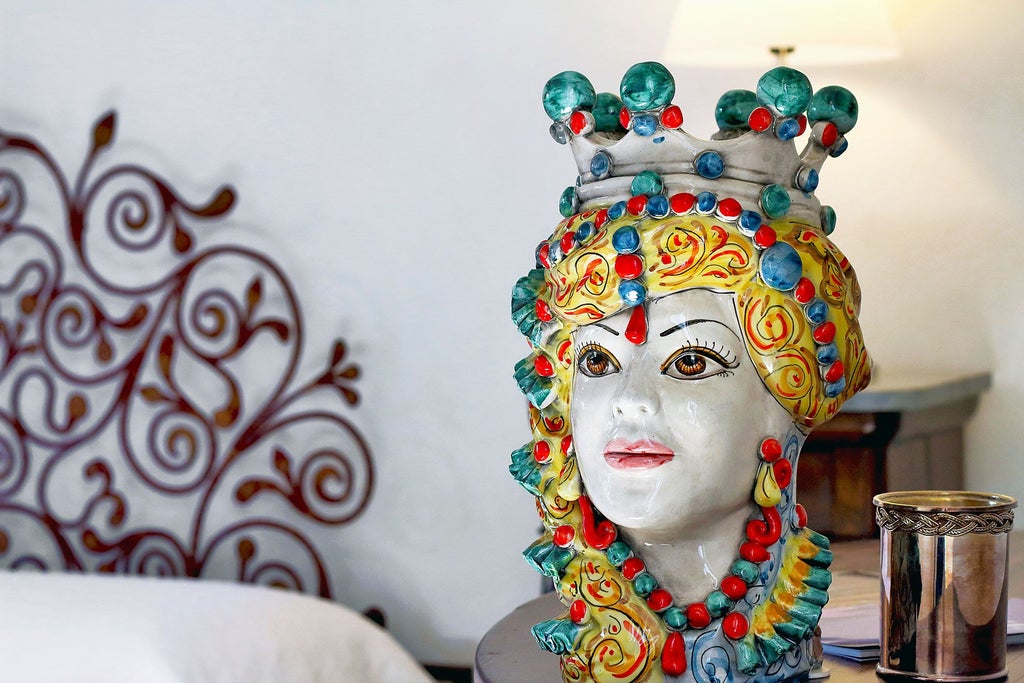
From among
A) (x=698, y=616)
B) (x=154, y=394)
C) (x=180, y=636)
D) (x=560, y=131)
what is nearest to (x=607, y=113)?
A: (x=560, y=131)

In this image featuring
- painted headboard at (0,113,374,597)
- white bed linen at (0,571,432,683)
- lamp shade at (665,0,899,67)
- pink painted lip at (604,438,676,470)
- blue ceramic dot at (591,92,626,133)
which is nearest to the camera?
pink painted lip at (604,438,676,470)

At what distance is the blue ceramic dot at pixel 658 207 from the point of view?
0.78m

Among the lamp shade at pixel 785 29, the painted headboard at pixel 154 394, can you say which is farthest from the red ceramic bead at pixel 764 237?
the painted headboard at pixel 154 394

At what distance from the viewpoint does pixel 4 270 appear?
2248mm

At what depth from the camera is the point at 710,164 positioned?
2.57 feet

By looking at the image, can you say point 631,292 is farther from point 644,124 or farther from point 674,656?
point 674,656

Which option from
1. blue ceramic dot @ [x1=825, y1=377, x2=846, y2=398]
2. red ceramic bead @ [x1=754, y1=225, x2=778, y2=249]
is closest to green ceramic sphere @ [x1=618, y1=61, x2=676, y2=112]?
red ceramic bead @ [x1=754, y1=225, x2=778, y2=249]

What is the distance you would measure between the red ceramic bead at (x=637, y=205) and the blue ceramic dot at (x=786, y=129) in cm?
10

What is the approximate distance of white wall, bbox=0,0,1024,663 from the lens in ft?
5.85

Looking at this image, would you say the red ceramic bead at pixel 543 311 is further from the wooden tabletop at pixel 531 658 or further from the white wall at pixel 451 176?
the white wall at pixel 451 176

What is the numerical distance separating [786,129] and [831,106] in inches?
2.0

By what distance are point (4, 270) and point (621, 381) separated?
1.79 metres

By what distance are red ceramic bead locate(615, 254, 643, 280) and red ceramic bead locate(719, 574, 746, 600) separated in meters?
0.21

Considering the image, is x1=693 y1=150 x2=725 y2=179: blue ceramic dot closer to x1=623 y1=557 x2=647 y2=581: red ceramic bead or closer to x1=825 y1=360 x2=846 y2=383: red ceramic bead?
x1=825 y1=360 x2=846 y2=383: red ceramic bead
